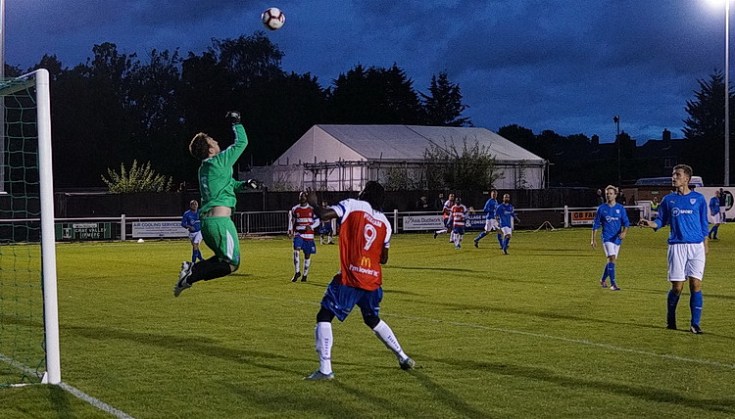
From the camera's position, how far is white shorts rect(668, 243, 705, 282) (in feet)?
41.1

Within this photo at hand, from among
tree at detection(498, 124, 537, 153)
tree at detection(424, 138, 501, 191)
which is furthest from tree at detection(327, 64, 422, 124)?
tree at detection(424, 138, 501, 191)

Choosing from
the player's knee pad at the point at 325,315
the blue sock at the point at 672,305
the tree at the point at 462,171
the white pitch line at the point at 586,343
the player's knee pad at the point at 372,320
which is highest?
the tree at the point at 462,171

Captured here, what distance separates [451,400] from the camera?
8305mm

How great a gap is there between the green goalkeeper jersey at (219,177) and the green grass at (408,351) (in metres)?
1.83

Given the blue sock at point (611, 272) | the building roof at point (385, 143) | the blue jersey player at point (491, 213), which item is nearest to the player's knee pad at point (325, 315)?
the blue sock at point (611, 272)

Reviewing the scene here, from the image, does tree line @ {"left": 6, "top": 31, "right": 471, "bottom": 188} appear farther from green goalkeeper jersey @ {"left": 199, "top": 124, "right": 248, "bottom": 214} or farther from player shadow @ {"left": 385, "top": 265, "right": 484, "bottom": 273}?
green goalkeeper jersey @ {"left": 199, "top": 124, "right": 248, "bottom": 214}

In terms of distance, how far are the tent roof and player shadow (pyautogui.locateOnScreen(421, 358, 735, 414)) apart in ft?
154

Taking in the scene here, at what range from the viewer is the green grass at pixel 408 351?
816 centimetres

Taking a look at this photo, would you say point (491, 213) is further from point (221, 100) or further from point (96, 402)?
point (221, 100)

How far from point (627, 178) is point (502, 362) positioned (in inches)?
3768

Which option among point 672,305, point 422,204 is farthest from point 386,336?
point 422,204

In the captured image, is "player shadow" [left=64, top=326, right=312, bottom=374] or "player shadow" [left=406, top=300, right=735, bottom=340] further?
"player shadow" [left=406, top=300, right=735, bottom=340]

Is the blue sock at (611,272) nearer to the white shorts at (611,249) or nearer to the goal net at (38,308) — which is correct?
the white shorts at (611,249)

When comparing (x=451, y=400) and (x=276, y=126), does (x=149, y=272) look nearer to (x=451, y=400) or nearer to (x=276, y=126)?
(x=451, y=400)
